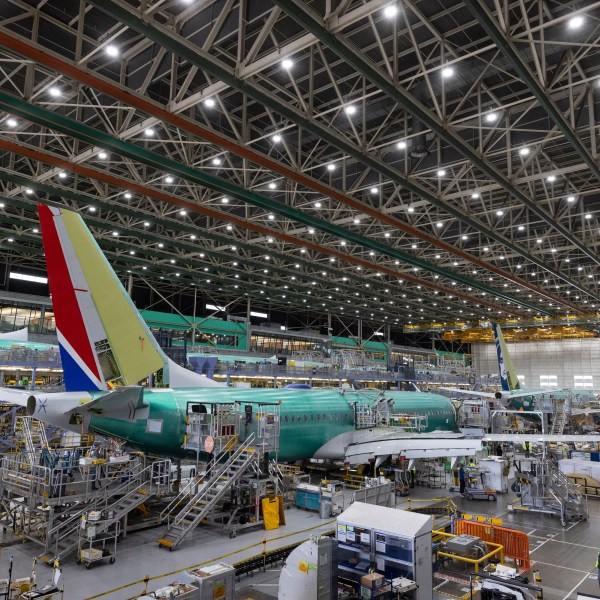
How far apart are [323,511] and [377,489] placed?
2333mm

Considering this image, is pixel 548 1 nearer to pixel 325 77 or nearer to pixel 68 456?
pixel 325 77

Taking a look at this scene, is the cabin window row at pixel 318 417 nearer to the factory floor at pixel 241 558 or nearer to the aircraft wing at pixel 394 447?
the aircraft wing at pixel 394 447

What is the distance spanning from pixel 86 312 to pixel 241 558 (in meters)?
8.99

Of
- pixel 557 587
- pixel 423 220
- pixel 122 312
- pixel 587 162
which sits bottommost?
pixel 557 587

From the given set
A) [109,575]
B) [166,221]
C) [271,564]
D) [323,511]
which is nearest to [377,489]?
[323,511]

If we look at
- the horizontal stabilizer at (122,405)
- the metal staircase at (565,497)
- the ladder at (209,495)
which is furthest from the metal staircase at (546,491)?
the horizontal stabilizer at (122,405)

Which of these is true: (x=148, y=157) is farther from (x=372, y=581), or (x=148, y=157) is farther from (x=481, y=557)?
(x=481, y=557)

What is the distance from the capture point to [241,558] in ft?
47.6

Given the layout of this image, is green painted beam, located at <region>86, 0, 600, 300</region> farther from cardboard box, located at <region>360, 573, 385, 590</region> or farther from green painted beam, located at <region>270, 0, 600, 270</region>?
cardboard box, located at <region>360, 573, 385, 590</region>

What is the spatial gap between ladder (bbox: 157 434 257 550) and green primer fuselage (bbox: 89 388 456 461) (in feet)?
5.85

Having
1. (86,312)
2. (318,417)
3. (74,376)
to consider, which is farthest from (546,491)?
(86,312)

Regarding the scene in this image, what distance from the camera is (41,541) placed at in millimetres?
15539

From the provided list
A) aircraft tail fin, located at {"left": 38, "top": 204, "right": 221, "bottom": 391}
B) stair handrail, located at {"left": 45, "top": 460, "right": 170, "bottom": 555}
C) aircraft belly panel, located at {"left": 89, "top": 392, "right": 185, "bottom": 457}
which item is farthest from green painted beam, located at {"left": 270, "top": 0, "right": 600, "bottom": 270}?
stair handrail, located at {"left": 45, "top": 460, "right": 170, "bottom": 555}

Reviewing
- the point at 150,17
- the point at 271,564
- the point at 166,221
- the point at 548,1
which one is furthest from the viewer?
the point at 166,221
